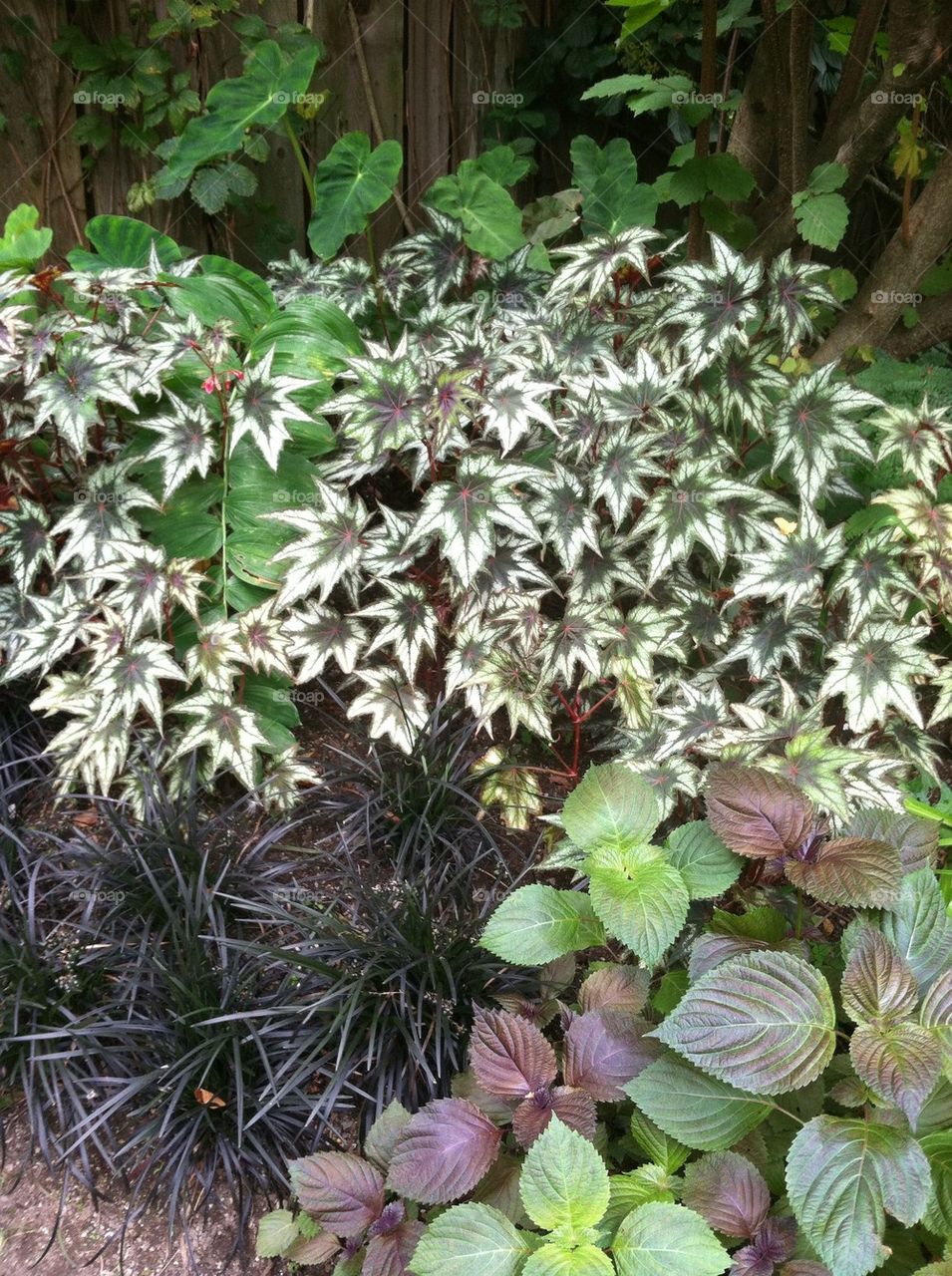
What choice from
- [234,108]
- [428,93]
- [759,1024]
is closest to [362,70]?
[428,93]

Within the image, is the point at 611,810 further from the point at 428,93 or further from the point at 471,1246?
the point at 428,93

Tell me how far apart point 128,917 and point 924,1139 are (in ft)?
4.94

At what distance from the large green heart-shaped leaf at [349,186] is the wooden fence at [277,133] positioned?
57 cm

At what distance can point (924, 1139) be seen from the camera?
1.23m

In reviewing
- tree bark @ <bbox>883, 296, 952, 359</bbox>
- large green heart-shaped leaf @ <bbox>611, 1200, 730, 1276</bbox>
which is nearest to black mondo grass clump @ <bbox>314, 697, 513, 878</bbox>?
large green heart-shaped leaf @ <bbox>611, 1200, 730, 1276</bbox>

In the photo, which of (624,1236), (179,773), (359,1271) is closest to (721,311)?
(179,773)

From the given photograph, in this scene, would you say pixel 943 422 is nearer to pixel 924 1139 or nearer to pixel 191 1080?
pixel 924 1139

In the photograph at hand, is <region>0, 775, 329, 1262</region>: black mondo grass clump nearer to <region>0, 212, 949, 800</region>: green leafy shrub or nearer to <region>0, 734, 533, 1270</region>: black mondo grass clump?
<region>0, 734, 533, 1270</region>: black mondo grass clump

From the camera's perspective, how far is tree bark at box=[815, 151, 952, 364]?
2.78 meters

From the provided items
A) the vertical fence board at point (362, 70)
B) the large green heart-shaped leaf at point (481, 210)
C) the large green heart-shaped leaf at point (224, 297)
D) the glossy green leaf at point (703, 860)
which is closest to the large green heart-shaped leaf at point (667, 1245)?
the glossy green leaf at point (703, 860)

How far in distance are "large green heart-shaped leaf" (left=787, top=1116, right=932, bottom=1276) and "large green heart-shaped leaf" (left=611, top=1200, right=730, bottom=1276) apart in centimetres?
11

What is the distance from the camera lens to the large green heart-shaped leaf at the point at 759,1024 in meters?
1.18

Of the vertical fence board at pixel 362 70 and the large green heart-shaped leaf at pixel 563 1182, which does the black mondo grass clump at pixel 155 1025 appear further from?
the vertical fence board at pixel 362 70

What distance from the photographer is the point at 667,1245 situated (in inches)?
45.5
